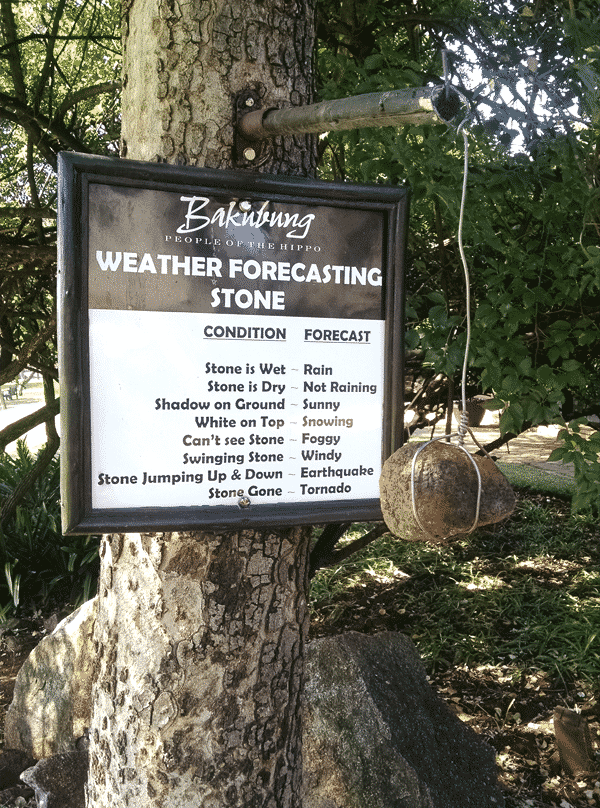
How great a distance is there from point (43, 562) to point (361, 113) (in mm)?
5121

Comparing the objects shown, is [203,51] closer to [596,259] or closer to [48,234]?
[596,259]

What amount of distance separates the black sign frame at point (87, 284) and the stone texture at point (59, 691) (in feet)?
6.36

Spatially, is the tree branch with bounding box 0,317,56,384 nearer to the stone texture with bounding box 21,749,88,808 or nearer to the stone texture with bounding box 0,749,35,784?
the stone texture with bounding box 0,749,35,784

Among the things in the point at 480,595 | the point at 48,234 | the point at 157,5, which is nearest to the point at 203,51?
the point at 157,5

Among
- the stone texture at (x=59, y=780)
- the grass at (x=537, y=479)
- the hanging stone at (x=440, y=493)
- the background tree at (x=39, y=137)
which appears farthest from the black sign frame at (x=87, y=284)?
the grass at (x=537, y=479)

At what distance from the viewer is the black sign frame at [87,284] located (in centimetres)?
151

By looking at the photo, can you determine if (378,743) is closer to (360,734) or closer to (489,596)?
(360,734)

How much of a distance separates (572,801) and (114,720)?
2353 mm

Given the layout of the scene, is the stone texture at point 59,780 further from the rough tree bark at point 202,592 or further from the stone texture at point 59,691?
the rough tree bark at point 202,592

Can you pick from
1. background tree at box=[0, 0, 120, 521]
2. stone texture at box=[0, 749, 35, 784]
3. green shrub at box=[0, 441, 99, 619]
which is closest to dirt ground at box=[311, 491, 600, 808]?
green shrub at box=[0, 441, 99, 619]

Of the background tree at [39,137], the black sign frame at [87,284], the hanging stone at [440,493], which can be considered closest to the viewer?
the hanging stone at [440,493]

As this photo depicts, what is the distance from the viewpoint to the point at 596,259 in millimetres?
2203

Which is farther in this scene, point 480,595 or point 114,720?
point 480,595

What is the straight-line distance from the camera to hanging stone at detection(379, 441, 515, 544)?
137 cm
